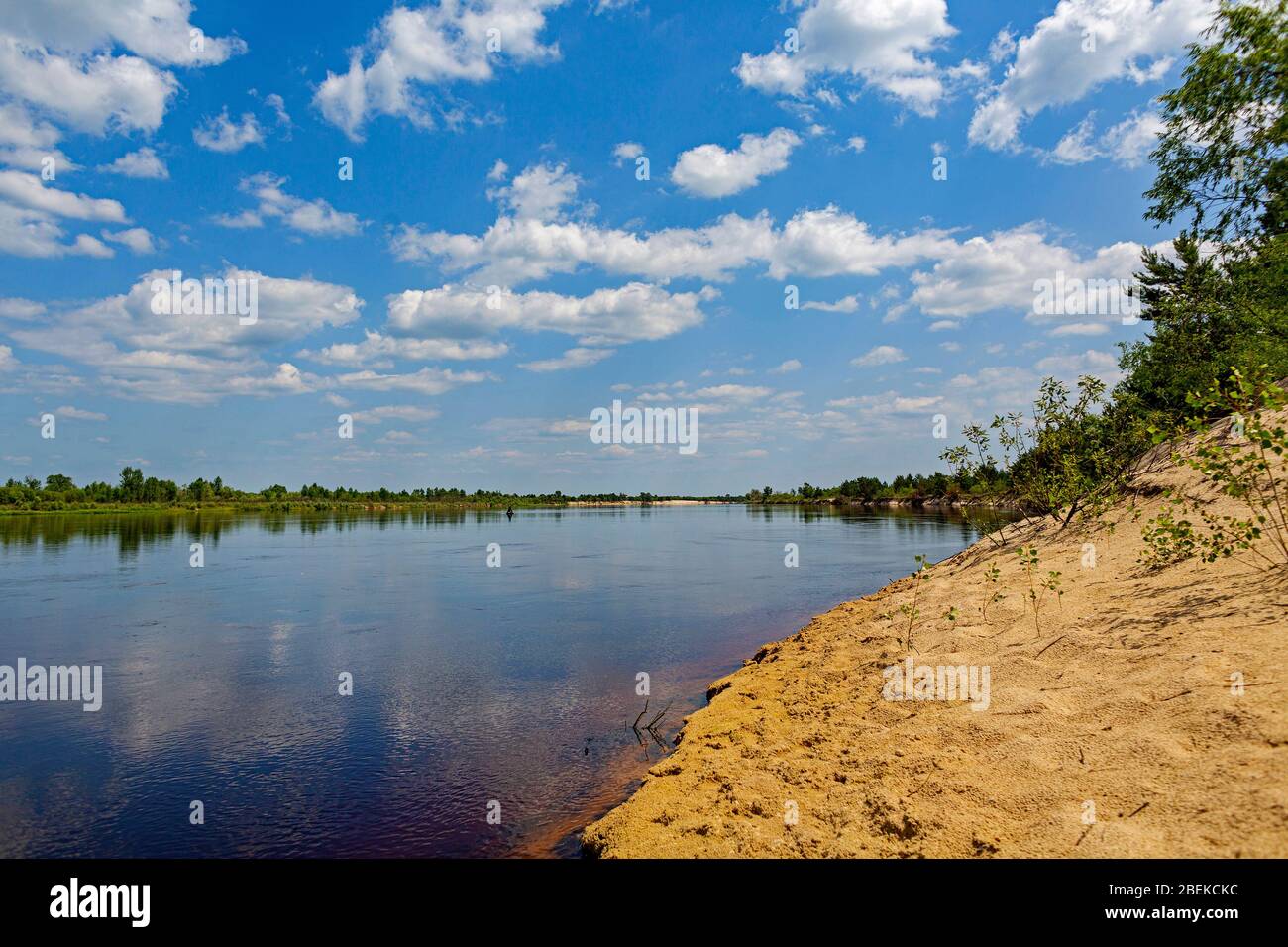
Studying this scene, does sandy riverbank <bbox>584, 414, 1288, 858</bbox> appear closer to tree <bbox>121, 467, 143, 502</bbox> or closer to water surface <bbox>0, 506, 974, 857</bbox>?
water surface <bbox>0, 506, 974, 857</bbox>

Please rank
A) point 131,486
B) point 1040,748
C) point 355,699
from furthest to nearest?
point 131,486 < point 355,699 < point 1040,748

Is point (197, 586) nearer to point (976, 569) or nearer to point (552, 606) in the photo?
point (552, 606)

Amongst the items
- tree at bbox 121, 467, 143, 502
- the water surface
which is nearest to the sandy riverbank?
the water surface

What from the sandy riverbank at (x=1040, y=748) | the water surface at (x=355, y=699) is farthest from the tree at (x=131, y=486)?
the sandy riverbank at (x=1040, y=748)

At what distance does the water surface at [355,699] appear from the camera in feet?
37.3

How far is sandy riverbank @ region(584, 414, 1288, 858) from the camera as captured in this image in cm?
573

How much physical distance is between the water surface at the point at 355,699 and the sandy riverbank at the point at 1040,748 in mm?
2890

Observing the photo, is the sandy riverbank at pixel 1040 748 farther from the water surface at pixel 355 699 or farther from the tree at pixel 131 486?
the tree at pixel 131 486

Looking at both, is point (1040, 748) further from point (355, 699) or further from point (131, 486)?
point (131, 486)

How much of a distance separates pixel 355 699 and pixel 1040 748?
56.4ft

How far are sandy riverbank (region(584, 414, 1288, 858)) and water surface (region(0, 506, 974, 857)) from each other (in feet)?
9.48

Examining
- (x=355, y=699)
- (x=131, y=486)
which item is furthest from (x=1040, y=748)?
(x=131, y=486)

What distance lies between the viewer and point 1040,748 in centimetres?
746

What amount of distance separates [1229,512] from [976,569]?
6.70 m
